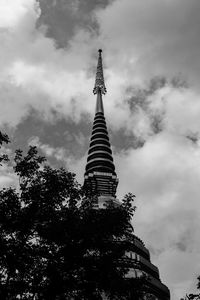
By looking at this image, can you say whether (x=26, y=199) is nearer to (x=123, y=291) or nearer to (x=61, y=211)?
(x=61, y=211)

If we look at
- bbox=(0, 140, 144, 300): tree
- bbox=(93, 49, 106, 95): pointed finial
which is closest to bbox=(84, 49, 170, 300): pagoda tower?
bbox=(93, 49, 106, 95): pointed finial

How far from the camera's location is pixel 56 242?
47.0 feet

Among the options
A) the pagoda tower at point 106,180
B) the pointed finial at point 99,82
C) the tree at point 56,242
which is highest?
the pointed finial at point 99,82

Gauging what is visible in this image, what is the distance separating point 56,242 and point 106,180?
39.7m

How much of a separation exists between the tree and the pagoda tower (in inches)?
917

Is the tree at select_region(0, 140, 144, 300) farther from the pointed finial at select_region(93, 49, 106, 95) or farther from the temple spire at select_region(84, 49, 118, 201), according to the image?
the pointed finial at select_region(93, 49, 106, 95)

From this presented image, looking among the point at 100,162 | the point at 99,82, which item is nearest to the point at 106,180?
the point at 100,162

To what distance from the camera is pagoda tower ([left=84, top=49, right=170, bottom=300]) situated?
41.8 metres

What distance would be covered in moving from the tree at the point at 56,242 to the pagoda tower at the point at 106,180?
23.3 metres

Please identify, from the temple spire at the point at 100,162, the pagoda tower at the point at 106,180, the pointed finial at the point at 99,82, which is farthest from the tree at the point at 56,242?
the pointed finial at the point at 99,82

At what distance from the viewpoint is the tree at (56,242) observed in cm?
1320

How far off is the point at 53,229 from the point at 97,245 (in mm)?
1817

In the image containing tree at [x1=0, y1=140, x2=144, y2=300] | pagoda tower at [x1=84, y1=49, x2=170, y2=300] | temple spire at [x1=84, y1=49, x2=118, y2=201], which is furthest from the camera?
temple spire at [x1=84, y1=49, x2=118, y2=201]

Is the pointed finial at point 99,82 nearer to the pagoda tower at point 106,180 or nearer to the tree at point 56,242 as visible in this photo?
the pagoda tower at point 106,180
